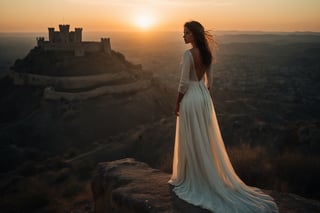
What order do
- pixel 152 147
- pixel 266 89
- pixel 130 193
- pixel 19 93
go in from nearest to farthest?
pixel 130 193 < pixel 152 147 < pixel 19 93 < pixel 266 89

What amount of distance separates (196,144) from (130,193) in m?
1.16

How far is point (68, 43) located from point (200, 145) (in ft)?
114

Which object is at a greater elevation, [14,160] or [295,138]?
[295,138]

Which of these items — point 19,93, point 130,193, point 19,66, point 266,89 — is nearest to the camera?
point 130,193

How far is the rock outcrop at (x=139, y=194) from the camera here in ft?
15.1

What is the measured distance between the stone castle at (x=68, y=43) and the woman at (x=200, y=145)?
3371 centimetres

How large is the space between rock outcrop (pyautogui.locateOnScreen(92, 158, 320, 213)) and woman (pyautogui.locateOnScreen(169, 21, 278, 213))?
20 cm

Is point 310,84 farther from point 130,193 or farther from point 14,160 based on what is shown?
point 130,193

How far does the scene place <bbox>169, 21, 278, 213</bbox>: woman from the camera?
458 cm

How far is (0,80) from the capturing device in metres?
39.0

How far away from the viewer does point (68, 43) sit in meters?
37.4

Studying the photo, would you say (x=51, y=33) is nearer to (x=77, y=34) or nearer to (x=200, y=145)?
(x=77, y=34)

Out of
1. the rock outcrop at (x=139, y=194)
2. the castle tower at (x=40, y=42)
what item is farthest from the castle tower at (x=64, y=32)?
the rock outcrop at (x=139, y=194)

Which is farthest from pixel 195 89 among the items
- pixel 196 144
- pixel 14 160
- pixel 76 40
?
pixel 76 40
